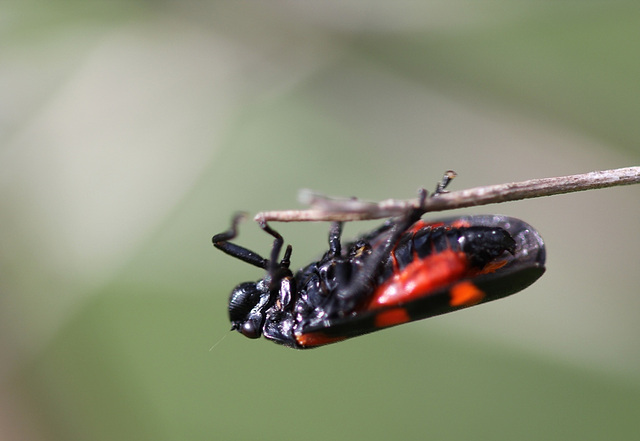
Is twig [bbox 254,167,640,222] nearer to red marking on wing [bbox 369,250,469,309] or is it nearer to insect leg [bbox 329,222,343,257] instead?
red marking on wing [bbox 369,250,469,309]

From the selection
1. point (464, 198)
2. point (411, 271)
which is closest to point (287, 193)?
point (411, 271)

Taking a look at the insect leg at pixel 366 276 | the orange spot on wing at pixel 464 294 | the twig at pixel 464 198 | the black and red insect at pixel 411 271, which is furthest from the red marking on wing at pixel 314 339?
the twig at pixel 464 198

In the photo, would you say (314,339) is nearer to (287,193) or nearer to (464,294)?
(464,294)

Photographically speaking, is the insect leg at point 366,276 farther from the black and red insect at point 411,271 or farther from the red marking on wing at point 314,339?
the red marking on wing at point 314,339

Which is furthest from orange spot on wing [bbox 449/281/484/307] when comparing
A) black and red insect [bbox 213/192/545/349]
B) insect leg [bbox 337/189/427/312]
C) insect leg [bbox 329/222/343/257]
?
insect leg [bbox 329/222/343/257]

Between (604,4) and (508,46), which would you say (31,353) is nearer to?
(508,46)

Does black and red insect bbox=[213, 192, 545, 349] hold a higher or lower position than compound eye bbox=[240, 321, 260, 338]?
higher

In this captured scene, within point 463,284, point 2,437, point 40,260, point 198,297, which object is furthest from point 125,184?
point 463,284
